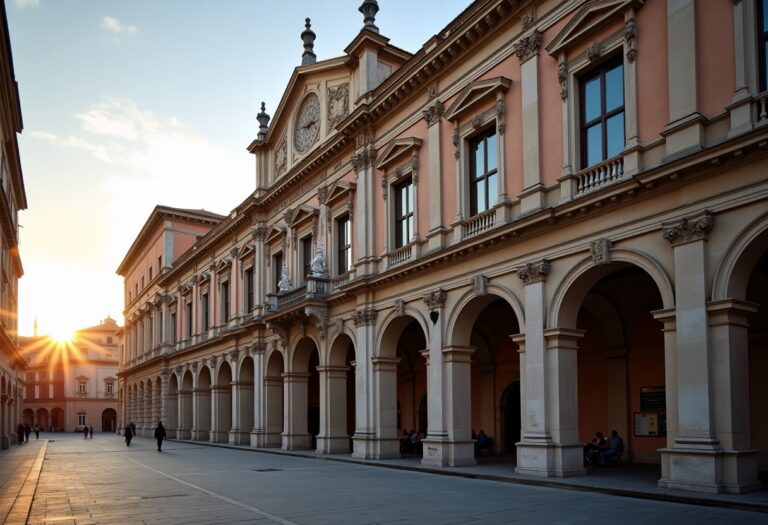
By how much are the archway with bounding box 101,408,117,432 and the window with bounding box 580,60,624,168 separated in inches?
3488

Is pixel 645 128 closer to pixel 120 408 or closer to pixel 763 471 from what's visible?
pixel 763 471

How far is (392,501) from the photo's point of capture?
Answer: 1392 cm

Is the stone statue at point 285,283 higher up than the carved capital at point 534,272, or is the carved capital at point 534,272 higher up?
the stone statue at point 285,283

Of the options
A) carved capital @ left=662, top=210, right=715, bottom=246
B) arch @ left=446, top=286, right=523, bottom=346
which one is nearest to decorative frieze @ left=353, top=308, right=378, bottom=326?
arch @ left=446, top=286, right=523, bottom=346

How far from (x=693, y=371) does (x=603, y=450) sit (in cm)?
627

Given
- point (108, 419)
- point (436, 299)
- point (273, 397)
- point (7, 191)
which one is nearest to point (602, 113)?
point (436, 299)

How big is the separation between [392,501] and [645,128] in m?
9.03

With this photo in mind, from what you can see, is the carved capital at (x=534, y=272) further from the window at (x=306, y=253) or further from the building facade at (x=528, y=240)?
the window at (x=306, y=253)

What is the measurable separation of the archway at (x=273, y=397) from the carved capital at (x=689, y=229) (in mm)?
21535

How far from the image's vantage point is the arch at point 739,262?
12891mm

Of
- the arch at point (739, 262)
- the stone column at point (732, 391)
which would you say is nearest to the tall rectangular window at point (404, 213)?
the arch at point (739, 262)

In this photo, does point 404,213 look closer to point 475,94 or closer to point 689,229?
point 475,94

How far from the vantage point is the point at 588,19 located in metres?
16.5

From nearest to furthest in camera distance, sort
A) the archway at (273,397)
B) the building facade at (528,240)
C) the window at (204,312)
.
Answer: the building facade at (528,240) < the archway at (273,397) < the window at (204,312)
